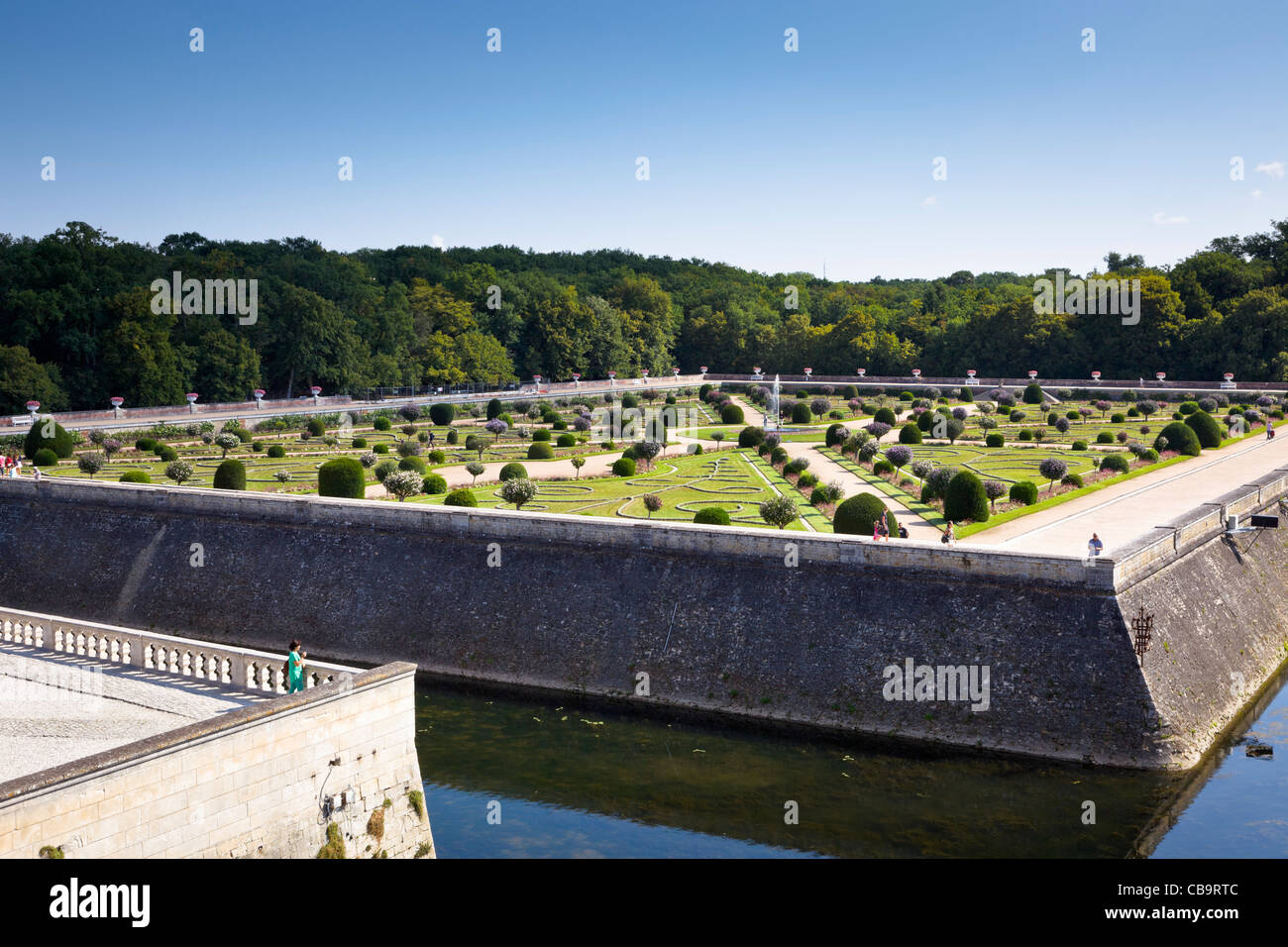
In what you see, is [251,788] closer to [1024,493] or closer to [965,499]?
[965,499]

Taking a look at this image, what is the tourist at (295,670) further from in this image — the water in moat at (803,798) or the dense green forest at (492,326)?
the dense green forest at (492,326)

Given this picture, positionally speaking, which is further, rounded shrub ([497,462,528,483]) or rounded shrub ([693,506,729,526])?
rounded shrub ([497,462,528,483])

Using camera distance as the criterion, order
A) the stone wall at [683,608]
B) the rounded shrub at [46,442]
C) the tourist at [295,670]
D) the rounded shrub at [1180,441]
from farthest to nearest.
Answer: the rounded shrub at [1180,441] → the rounded shrub at [46,442] → the stone wall at [683,608] → the tourist at [295,670]

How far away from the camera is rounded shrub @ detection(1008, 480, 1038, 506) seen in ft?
120

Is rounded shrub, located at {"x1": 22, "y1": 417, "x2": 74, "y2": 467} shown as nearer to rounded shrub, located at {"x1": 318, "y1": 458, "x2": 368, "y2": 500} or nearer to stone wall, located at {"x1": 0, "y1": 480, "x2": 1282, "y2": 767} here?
stone wall, located at {"x1": 0, "y1": 480, "x2": 1282, "y2": 767}

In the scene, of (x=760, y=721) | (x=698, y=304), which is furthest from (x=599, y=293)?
(x=760, y=721)

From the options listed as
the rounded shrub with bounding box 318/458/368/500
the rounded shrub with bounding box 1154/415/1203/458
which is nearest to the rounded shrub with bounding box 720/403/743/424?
the rounded shrub with bounding box 1154/415/1203/458

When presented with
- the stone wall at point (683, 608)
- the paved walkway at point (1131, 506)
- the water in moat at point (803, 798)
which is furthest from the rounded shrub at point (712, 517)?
the water in moat at point (803, 798)

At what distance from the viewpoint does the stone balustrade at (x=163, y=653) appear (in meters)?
17.3

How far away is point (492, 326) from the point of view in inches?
3957

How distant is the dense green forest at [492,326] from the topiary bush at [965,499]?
51.0 meters

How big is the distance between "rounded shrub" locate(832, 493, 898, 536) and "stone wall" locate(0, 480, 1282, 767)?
469 cm
